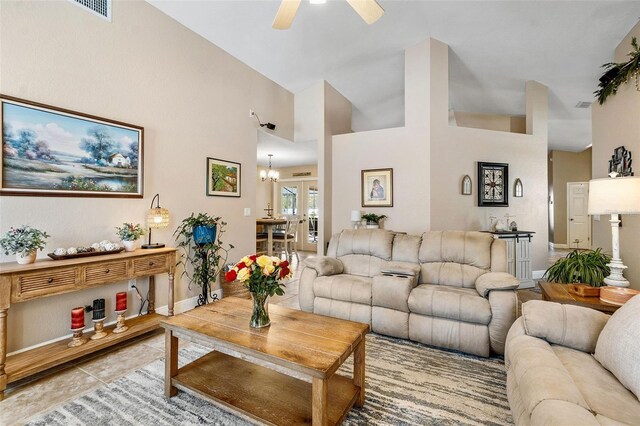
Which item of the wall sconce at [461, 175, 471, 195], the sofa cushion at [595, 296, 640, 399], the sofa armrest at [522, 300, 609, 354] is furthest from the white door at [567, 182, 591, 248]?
the sofa cushion at [595, 296, 640, 399]

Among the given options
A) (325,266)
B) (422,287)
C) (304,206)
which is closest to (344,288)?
(325,266)

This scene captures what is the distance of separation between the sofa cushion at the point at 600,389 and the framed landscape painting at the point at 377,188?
347cm

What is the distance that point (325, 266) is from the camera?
317cm

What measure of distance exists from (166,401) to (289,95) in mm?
4917

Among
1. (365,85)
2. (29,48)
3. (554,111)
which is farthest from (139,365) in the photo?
(554,111)

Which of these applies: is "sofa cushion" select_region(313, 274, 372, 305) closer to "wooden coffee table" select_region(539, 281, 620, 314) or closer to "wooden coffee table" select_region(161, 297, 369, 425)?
"wooden coffee table" select_region(161, 297, 369, 425)

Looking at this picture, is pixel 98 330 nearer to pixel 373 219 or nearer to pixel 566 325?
pixel 566 325

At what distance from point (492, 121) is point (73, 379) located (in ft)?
25.5

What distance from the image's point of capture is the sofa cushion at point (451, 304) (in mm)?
2346

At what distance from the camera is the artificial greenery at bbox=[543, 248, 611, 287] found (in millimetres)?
2527

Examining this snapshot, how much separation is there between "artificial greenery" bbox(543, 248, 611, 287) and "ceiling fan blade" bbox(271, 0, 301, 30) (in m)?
3.32

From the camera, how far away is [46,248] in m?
2.35

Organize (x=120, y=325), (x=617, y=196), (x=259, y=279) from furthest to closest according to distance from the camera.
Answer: (x=120, y=325)
(x=617, y=196)
(x=259, y=279)

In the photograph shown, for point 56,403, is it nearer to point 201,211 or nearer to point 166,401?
point 166,401
